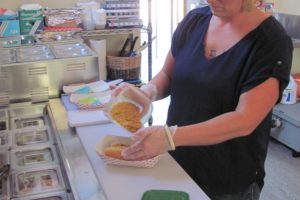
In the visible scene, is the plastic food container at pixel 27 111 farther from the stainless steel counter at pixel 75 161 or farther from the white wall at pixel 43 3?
the white wall at pixel 43 3

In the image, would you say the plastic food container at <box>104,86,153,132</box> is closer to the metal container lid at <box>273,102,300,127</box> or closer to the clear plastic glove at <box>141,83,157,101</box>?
the clear plastic glove at <box>141,83,157,101</box>

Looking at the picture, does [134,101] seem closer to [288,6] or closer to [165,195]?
[165,195]

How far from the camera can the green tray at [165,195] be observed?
1.00 meters

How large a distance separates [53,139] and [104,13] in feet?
4.48

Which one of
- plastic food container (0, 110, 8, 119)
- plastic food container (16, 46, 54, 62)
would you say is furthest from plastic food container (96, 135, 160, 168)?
plastic food container (16, 46, 54, 62)

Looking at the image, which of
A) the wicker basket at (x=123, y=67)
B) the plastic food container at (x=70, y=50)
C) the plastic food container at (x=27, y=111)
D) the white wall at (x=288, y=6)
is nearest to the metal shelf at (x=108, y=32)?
the wicker basket at (x=123, y=67)

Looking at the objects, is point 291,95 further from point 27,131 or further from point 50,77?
point 27,131

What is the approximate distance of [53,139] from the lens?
57.6 inches

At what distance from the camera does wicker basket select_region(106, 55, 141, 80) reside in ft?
8.36

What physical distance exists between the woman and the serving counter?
2.5 inches

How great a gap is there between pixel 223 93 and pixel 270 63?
0.17 meters

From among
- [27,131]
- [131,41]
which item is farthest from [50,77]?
[131,41]

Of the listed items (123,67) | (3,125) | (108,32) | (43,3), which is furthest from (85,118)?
(43,3)

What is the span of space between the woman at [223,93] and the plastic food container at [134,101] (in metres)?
0.08
